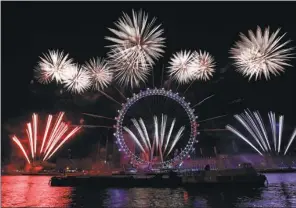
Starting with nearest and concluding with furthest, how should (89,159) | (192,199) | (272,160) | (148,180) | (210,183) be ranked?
(192,199) < (210,183) < (148,180) < (272,160) < (89,159)

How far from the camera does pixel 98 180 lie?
240ft

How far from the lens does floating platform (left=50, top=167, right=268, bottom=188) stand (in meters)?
62.5

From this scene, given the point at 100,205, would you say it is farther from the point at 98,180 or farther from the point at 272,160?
the point at 272,160

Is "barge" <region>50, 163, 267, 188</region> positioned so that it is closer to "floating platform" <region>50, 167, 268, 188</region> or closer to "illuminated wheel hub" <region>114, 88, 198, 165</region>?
"floating platform" <region>50, 167, 268, 188</region>

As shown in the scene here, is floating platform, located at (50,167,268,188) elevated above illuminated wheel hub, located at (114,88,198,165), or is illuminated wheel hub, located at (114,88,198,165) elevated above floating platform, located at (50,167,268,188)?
illuminated wheel hub, located at (114,88,198,165)

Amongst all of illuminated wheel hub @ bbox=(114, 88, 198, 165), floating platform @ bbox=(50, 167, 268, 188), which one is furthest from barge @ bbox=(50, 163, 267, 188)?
illuminated wheel hub @ bbox=(114, 88, 198, 165)

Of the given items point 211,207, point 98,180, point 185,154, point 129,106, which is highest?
point 129,106

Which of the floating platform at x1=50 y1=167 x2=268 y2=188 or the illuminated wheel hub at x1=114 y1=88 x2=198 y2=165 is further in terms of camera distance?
the illuminated wheel hub at x1=114 y1=88 x2=198 y2=165

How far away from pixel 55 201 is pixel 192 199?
2016cm

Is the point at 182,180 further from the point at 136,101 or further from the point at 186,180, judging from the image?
the point at 136,101

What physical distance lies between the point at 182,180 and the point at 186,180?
1.07m

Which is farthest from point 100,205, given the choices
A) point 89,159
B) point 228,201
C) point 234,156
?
point 89,159

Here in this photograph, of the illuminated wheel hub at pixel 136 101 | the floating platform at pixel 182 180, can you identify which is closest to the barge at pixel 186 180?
the floating platform at pixel 182 180

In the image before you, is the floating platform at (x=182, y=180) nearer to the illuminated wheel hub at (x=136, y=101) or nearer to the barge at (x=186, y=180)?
the barge at (x=186, y=180)
